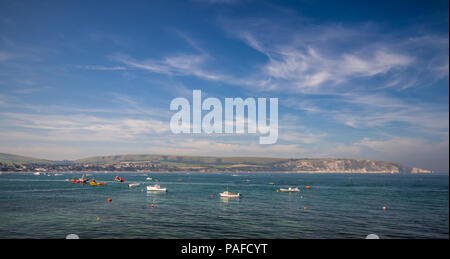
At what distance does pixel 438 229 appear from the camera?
159 feet

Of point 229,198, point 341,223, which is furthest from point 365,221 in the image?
point 229,198

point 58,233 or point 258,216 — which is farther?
point 258,216

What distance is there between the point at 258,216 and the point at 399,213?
121ft
